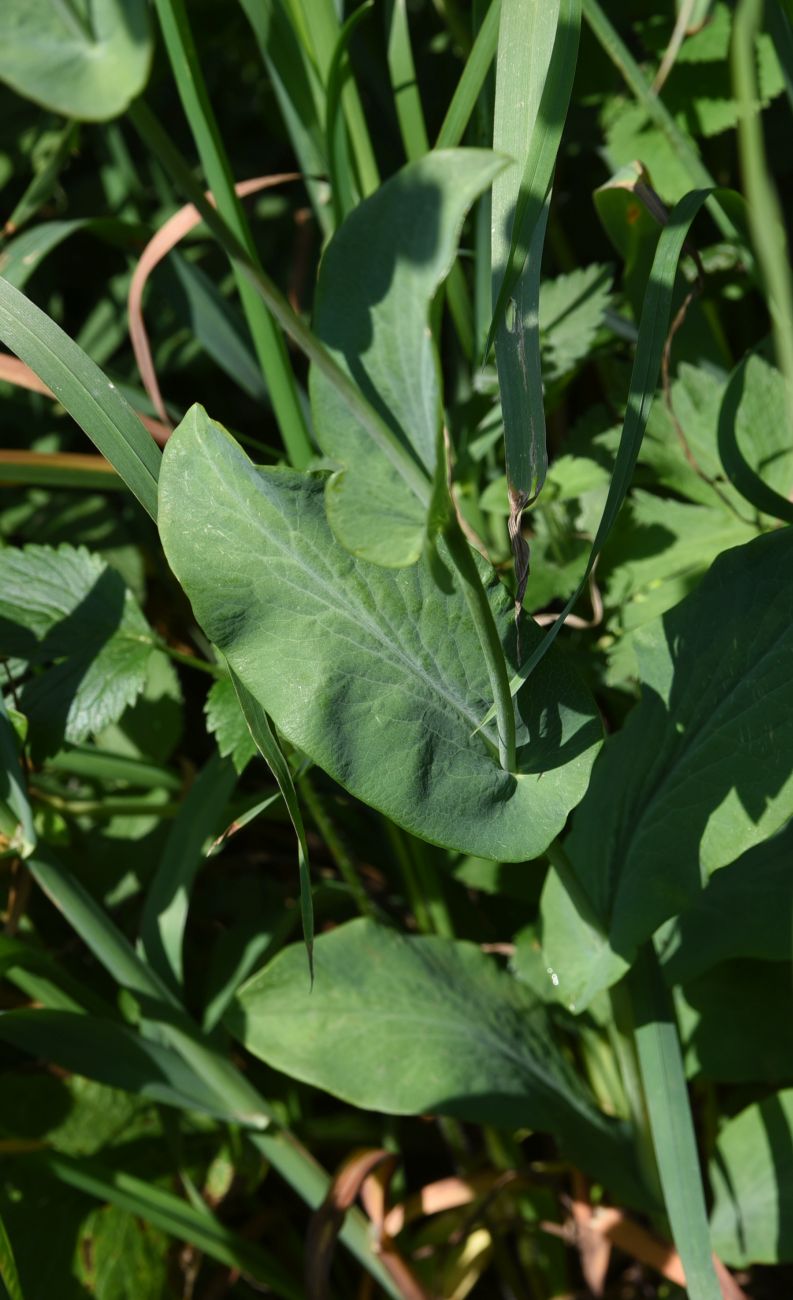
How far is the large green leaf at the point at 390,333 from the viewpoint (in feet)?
1.26

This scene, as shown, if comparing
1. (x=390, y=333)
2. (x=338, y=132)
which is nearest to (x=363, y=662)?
(x=390, y=333)

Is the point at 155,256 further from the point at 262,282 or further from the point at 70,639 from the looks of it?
the point at 262,282

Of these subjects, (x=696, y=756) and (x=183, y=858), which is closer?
(x=696, y=756)

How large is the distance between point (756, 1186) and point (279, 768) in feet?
1.78

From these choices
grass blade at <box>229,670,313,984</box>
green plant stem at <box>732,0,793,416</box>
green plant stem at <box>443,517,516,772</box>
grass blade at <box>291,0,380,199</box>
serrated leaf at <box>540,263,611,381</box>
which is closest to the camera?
green plant stem at <box>732,0,793,416</box>

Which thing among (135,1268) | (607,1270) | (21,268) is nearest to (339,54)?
(21,268)

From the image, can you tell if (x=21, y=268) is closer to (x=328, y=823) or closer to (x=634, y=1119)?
(x=328, y=823)

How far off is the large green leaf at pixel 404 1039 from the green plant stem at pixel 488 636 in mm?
309

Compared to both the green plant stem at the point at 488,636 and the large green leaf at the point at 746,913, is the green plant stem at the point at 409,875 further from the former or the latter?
the green plant stem at the point at 488,636

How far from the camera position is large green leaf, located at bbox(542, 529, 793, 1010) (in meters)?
0.65

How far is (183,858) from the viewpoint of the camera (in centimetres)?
88

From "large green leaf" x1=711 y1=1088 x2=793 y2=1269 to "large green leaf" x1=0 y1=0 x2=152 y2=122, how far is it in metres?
0.78

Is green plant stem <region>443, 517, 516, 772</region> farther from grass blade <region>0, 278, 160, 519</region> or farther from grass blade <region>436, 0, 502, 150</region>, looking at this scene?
grass blade <region>436, 0, 502, 150</region>

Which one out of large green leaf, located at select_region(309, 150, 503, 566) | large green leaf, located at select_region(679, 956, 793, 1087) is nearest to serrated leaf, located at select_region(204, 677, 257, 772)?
large green leaf, located at select_region(309, 150, 503, 566)
